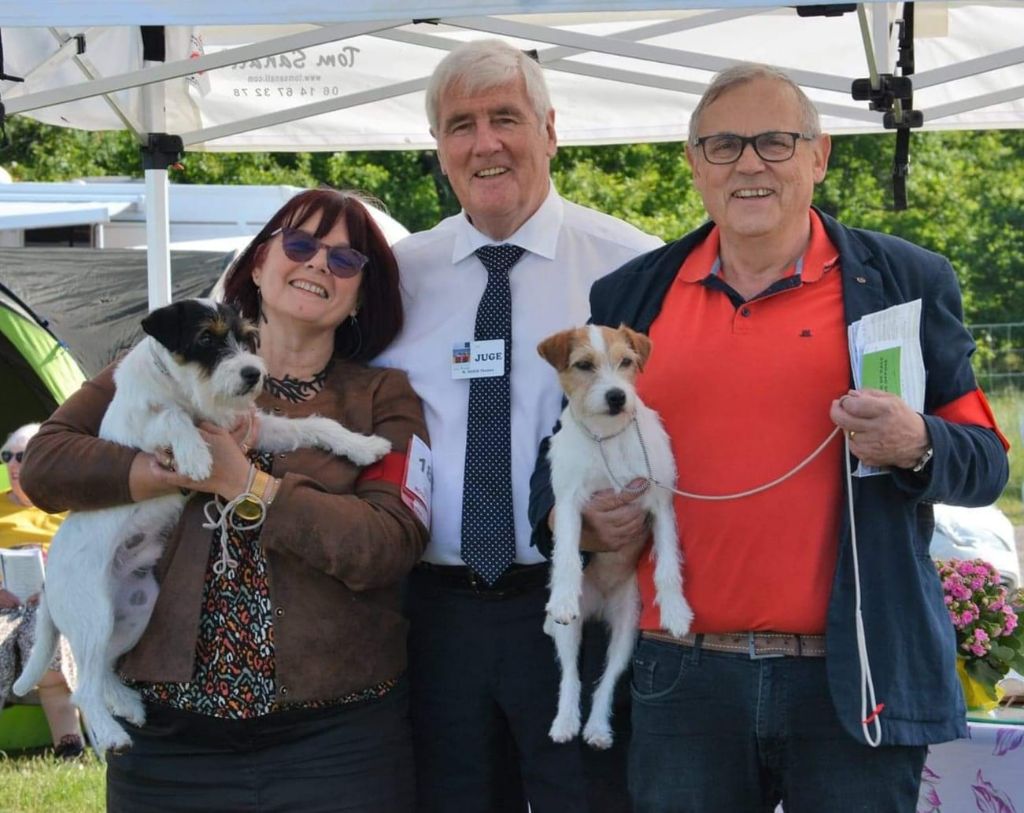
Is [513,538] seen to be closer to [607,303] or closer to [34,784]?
[607,303]

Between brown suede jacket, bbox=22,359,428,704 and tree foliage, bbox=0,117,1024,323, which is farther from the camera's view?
tree foliage, bbox=0,117,1024,323

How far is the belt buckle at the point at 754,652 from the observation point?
260 cm

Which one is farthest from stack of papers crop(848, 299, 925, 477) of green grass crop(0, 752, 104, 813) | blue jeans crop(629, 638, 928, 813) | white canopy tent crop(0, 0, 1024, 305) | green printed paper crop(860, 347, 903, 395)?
green grass crop(0, 752, 104, 813)

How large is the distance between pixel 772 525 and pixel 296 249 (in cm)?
137

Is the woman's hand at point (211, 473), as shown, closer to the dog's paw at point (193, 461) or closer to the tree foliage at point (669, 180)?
the dog's paw at point (193, 461)

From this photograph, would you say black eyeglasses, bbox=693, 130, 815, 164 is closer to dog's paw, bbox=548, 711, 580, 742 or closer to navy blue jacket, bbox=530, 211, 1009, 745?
navy blue jacket, bbox=530, 211, 1009, 745

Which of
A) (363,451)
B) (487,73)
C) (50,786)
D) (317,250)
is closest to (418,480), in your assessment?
(363,451)

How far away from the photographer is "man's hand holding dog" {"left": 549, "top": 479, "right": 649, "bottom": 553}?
9.86 feet

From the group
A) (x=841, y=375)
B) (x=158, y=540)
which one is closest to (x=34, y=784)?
(x=158, y=540)

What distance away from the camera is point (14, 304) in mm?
8664

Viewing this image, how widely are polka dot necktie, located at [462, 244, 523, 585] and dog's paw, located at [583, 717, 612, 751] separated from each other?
428mm

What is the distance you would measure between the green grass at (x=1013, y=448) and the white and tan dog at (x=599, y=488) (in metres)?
10.9

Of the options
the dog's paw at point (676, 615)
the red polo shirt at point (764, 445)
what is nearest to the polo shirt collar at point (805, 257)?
the red polo shirt at point (764, 445)

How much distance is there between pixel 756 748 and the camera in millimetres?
2609
